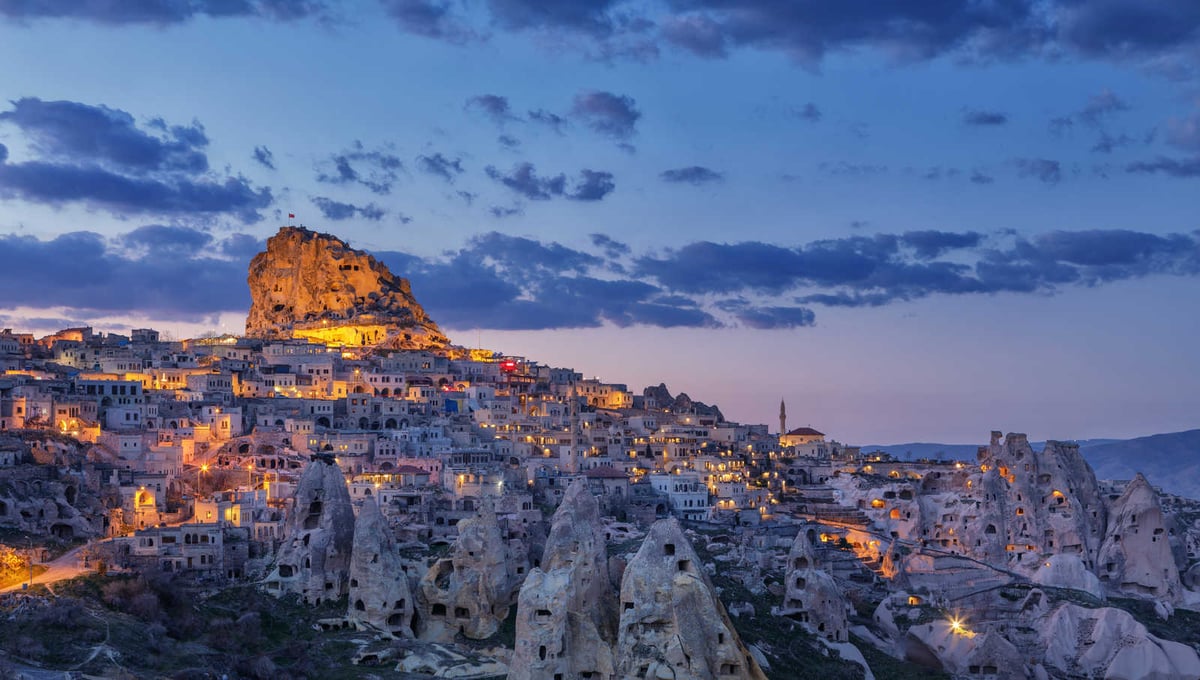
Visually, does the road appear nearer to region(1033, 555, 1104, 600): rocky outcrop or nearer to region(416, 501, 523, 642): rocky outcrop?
region(416, 501, 523, 642): rocky outcrop

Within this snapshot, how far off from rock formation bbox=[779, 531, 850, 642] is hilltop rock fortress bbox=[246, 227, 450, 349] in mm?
78840

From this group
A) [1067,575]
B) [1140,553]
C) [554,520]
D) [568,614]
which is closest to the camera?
[568,614]

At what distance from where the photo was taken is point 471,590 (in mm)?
58875

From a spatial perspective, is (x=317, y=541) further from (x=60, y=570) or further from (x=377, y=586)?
(x=60, y=570)

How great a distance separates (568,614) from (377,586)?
1085 centimetres

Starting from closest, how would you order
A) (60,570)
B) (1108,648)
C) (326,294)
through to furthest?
(60,570) → (1108,648) → (326,294)

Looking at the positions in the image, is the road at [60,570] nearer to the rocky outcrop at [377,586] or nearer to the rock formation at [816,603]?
the rocky outcrop at [377,586]

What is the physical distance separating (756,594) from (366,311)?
8480 cm

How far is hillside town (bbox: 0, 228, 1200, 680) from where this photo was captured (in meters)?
54.9

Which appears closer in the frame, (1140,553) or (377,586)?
(377,586)

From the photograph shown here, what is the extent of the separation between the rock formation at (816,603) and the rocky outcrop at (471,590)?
1488 centimetres

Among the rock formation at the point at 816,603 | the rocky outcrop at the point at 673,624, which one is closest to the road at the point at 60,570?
the rocky outcrop at the point at 673,624

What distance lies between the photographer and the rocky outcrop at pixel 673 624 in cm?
4597

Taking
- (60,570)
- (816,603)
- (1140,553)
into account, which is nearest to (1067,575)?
(1140,553)
